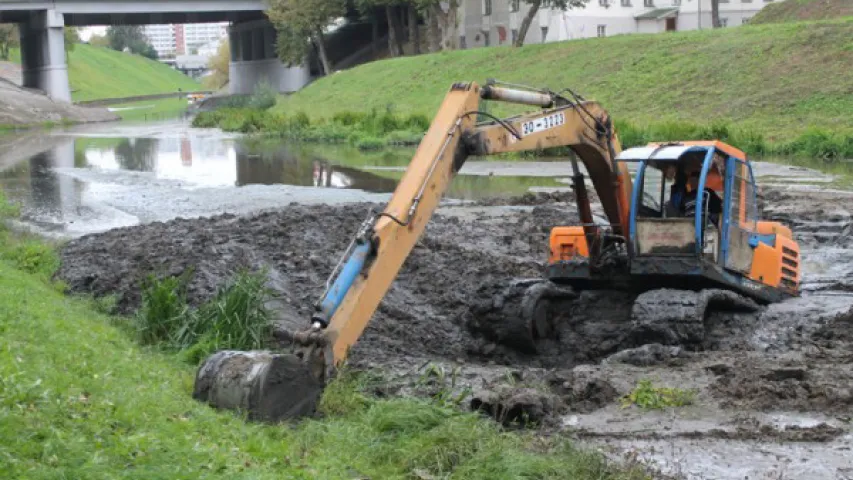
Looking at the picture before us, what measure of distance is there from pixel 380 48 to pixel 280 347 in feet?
294

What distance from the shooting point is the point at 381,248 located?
980 centimetres

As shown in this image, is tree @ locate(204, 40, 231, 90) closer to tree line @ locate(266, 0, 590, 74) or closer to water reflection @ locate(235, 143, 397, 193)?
tree line @ locate(266, 0, 590, 74)

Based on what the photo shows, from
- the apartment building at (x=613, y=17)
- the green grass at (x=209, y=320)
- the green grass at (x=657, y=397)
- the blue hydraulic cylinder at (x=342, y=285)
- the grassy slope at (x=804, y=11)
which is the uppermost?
the apartment building at (x=613, y=17)

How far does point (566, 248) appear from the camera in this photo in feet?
47.9

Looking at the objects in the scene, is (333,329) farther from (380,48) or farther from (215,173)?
(380,48)

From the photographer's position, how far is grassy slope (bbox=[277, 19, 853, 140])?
40.8 m

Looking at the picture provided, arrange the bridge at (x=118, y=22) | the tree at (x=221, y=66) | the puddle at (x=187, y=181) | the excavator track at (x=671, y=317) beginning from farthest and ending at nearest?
the tree at (x=221, y=66) < the bridge at (x=118, y=22) < the puddle at (x=187, y=181) < the excavator track at (x=671, y=317)

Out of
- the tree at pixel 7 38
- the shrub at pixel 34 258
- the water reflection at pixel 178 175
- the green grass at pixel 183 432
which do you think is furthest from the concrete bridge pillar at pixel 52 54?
the green grass at pixel 183 432

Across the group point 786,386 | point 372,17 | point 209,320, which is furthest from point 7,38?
point 786,386

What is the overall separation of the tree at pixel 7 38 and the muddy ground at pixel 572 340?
103477 mm

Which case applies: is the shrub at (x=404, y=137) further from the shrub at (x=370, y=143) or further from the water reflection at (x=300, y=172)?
the water reflection at (x=300, y=172)

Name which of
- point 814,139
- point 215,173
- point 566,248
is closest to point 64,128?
point 215,173

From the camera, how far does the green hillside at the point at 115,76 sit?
135 metres

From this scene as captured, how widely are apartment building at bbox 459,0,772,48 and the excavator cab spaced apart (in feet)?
209
